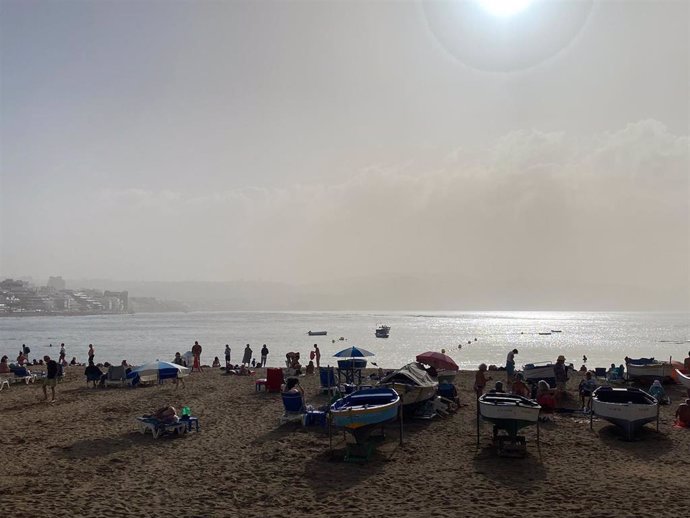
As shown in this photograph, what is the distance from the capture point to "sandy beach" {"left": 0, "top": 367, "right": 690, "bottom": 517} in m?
8.95

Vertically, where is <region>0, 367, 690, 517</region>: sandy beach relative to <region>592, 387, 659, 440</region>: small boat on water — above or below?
below

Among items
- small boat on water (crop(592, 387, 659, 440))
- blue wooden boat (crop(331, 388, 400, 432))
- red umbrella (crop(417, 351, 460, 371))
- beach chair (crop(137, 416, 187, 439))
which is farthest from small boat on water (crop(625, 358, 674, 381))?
beach chair (crop(137, 416, 187, 439))

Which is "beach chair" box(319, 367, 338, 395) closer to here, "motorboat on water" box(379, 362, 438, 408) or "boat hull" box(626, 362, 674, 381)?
"motorboat on water" box(379, 362, 438, 408)

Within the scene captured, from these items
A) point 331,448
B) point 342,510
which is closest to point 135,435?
point 331,448

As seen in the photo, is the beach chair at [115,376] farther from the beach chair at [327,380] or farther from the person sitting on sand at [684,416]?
the person sitting on sand at [684,416]

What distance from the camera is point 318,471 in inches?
432

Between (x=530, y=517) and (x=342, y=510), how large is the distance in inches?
120

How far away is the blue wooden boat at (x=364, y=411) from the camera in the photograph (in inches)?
469

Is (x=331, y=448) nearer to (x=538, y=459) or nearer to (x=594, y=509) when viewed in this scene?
(x=538, y=459)

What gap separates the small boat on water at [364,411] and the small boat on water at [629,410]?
18.7ft

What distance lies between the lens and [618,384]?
81.1ft

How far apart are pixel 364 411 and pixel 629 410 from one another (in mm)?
7170

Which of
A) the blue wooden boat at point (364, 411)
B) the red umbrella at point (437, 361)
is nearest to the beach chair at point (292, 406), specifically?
the blue wooden boat at point (364, 411)

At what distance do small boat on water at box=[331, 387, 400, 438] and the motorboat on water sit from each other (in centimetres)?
154
